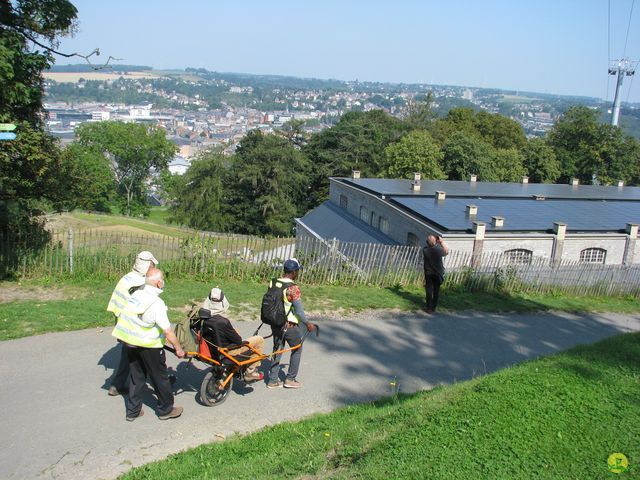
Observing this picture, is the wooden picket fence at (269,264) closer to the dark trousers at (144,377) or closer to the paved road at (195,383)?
the paved road at (195,383)

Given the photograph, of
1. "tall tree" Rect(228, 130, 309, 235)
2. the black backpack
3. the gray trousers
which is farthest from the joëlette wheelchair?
"tall tree" Rect(228, 130, 309, 235)

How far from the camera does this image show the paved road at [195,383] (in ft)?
21.2

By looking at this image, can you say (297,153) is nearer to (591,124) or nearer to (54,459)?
(591,124)

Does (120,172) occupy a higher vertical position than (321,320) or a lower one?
lower

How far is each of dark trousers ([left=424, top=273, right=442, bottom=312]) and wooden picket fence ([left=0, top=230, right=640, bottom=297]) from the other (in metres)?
2.59

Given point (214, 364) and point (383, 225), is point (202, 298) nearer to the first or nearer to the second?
point (214, 364)

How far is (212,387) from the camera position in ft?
25.0

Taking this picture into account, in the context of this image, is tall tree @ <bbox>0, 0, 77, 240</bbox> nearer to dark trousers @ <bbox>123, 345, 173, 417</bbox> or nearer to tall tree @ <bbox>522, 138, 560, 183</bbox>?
dark trousers @ <bbox>123, 345, 173, 417</bbox>

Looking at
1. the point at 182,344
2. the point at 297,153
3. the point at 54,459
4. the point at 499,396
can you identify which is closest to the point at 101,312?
the point at 182,344

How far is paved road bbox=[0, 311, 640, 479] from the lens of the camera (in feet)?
21.2

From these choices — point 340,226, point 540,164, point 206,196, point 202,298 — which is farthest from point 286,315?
point 540,164

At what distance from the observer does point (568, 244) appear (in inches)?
1168

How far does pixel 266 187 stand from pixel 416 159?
618 inches

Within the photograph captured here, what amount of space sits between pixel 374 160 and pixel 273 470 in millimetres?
60245
